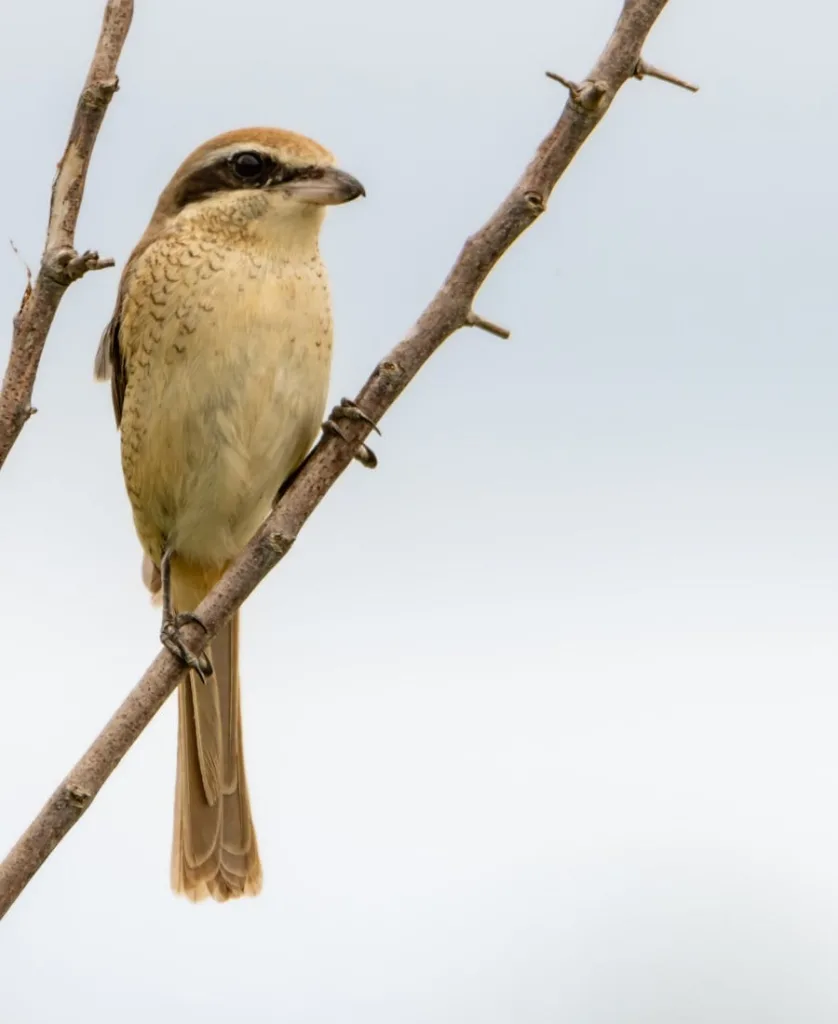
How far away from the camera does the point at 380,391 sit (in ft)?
10.0

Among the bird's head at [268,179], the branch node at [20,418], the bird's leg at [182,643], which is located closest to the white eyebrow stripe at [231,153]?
the bird's head at [268,179]

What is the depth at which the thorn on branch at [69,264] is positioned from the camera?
94.5 inches

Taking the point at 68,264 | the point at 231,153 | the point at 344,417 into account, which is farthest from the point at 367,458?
the point at 68,264

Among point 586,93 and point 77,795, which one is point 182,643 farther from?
point 586,93

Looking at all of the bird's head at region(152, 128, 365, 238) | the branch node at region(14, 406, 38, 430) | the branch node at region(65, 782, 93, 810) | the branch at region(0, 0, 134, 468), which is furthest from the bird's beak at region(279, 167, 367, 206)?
the branch node at region(65, 782, 93, 810)

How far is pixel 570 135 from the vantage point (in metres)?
2.71

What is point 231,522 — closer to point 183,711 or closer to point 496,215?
point 183,711

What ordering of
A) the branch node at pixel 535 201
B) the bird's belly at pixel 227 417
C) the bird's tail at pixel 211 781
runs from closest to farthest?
the branch node at pixel 535 201 < the bird's belly at pixel 227 417 < the bird's tail at pixel 211 781

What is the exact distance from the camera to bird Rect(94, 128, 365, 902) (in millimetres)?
3982

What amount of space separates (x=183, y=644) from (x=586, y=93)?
1440mm

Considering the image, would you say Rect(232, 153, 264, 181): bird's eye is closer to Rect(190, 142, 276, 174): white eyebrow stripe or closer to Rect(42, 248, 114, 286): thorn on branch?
Rect(190, 142, 276, 174): white eyebrow stripe

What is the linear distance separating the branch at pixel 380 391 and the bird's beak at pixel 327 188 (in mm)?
888

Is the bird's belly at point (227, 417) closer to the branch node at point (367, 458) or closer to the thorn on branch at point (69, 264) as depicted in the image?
the branch node at point (367, 458)

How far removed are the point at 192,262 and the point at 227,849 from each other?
5.48 ft
